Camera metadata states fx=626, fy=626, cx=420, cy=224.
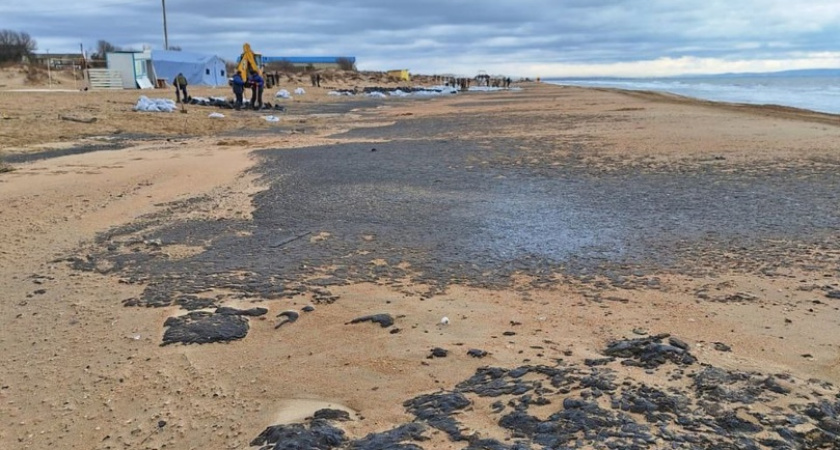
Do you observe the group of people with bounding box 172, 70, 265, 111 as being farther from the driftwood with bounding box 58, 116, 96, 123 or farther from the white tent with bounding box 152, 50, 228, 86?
the white tent with bounding box 152, 50, 228, 86

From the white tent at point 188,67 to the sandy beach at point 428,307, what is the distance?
4635cm

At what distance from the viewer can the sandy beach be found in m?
2.59

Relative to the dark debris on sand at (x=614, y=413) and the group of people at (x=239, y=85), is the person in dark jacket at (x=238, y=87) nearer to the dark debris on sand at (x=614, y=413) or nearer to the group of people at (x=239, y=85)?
the group of people at (x=239, y=85)

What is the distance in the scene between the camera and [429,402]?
2727 mm

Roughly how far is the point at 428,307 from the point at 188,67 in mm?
54223

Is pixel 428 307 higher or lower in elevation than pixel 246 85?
lower

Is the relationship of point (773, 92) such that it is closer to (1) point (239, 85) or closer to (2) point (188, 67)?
(1) point (239, 85)

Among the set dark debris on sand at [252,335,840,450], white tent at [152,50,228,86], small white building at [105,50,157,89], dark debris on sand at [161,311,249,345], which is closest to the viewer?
dark debris on sand at [252,335,840,450]

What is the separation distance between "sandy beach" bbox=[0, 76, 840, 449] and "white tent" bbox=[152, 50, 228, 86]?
46347mm

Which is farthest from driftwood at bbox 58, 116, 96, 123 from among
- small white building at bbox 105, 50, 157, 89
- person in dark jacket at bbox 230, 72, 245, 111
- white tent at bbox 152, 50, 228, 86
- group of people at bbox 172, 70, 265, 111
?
white tent at bbox 152, 50, 228, 86

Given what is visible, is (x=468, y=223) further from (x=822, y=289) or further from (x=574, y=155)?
(x=574, y=155)

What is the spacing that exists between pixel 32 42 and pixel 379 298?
239 ft

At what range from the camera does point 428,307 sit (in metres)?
3.91

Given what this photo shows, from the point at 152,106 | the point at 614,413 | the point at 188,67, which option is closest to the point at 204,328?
the point at 614,413
